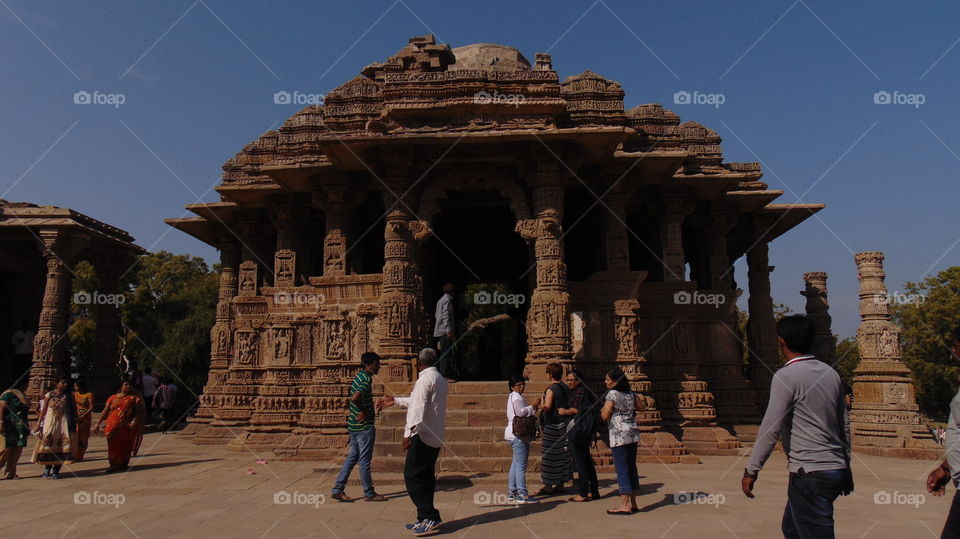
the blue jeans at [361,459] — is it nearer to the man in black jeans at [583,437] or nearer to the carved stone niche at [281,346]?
the man in black jeans at [583,437]

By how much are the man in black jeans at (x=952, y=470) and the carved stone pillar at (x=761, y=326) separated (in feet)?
40.4

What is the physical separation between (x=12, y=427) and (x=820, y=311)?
18.7m

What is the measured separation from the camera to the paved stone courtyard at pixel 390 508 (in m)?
5.77

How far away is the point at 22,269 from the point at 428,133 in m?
20.3

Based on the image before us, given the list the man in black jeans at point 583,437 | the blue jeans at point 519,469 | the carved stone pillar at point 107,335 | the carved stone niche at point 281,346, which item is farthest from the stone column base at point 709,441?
the carved stone pillar at point 107,335

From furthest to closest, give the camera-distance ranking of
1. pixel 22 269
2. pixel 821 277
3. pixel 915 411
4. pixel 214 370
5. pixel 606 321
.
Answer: pixel 22 269 → pixel 821 277 → pixel 214 370 → pixel 915 411 → pixel 606 321

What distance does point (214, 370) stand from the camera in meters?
16.5

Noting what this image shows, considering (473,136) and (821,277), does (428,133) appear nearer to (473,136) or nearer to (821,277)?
(473,136)

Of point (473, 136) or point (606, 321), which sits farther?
point (606, 321)

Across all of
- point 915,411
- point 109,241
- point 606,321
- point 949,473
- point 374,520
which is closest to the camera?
point 949,473

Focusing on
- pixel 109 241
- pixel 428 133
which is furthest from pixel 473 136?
pixel 109 241

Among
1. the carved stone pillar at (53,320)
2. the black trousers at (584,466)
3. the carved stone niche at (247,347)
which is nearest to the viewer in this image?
the black trousers at (584,466)

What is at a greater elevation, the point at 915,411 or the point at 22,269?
the point at 22,269

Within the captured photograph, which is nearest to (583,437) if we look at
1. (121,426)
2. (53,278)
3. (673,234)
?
(121,426)
